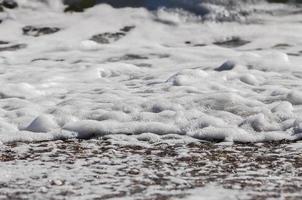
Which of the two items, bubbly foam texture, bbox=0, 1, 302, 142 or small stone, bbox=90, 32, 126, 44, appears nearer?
bubbly foam texture, bbox=0, 1, 302, 142

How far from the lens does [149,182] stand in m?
4.99

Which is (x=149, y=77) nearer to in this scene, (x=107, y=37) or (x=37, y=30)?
(x=107, y=37)

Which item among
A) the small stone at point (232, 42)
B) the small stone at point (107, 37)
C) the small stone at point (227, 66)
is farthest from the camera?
the small stone at point (107, 37)

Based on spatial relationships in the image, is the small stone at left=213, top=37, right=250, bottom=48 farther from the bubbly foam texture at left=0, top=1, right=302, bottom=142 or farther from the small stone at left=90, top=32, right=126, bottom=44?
the small stone at left=90, top=32, right=126, bottom=44

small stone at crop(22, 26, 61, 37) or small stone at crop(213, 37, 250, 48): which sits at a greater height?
small stone at crop(213, 37, 250, 48)

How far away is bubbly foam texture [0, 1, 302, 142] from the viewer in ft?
23.2

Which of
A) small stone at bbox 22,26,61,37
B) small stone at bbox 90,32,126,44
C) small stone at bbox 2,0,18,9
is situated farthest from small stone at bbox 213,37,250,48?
small stone at bbox 2,0,18,9

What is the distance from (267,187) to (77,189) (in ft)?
5.68

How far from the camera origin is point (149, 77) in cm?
1027

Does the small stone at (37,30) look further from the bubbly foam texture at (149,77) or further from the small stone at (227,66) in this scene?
the small stone at (227,66)

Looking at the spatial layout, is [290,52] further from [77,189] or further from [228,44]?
[77,189]

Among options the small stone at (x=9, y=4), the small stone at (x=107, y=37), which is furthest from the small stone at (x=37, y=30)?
the small stone at (x=9, y=4)

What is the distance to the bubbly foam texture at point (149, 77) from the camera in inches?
278

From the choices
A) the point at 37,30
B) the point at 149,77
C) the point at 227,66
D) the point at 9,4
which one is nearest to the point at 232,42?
the point at 227,66
